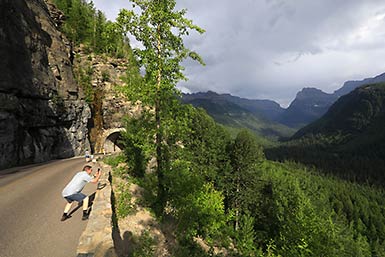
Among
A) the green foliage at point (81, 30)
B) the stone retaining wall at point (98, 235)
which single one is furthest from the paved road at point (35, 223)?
the green foliage at point (81, 30)

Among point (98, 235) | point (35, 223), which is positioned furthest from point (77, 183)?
point (98, 235)

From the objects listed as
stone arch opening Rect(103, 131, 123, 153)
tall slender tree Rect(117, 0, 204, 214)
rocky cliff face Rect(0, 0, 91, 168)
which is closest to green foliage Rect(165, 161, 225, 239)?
tall slender tree Rect(117, 0, 204, 214)

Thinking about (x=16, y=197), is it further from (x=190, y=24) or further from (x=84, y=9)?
(x=84, y=9)

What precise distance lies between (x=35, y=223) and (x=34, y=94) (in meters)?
23.6

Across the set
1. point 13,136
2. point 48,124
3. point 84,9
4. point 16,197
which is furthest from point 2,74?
point 84,9

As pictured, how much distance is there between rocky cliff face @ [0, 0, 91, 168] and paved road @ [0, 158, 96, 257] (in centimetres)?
1180

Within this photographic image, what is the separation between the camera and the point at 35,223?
864 cm

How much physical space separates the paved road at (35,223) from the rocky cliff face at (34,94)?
464 inches

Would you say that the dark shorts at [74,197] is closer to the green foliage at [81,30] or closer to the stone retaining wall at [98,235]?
the stone retaining wall at [98,235]

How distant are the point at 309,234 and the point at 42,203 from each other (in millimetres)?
18675

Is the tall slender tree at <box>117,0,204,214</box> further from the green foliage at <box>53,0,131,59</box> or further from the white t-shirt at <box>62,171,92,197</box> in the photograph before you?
the green foliage at <box>53,0,131,59</box>

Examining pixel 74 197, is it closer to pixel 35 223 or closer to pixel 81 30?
pixel 35 223

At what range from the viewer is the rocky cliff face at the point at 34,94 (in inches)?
872

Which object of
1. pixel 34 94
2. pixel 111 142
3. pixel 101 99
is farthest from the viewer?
pixel 111 142
